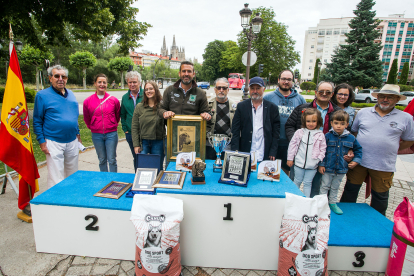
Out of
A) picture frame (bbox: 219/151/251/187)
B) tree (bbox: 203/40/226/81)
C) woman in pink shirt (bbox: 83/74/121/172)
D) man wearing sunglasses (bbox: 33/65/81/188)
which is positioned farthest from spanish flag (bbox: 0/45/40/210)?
tree (bbox: 203/40/226/81)

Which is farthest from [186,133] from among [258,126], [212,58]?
[212,58]

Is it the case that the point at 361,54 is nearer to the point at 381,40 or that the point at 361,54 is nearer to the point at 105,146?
the point at 105,146

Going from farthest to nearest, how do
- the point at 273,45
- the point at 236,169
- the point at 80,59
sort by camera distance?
the point at 80,59
the point at 273,45
the point at 236,169

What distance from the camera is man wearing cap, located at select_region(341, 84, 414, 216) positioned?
2660 millimetres

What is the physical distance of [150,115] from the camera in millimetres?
3408

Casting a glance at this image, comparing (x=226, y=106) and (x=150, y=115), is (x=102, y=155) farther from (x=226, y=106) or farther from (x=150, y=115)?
(x=226, y=106)

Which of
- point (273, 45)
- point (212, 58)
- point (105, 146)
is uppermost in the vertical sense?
point (212, 58)

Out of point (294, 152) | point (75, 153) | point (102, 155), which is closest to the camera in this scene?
point (294, 152)

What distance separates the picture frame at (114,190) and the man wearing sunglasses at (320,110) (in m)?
2.26

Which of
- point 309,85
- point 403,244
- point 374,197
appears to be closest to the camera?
point 403,244

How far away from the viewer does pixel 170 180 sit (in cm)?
227

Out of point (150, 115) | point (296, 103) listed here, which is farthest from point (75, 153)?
point (296, 103)

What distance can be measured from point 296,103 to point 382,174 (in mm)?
1439

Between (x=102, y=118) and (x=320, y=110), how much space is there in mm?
3267
